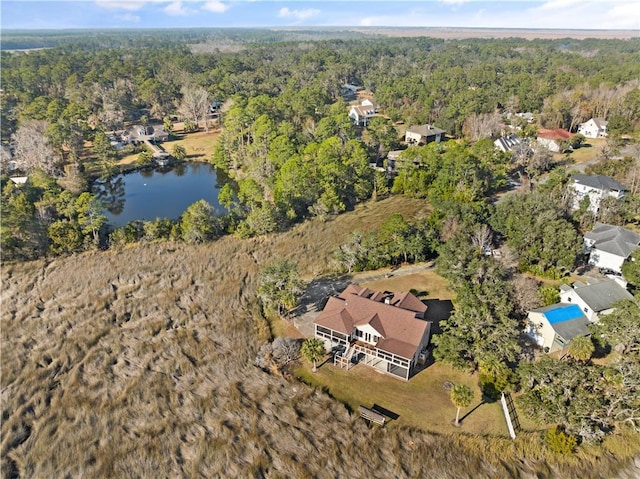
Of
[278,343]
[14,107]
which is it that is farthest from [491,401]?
[14,107]

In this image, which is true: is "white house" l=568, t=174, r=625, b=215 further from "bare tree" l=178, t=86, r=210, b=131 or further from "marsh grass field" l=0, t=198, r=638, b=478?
"bare tree" l=178, t=86, r=210, b=131

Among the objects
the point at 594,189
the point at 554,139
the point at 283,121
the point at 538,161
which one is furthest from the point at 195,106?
the point at 594,189

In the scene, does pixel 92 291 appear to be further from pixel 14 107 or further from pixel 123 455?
pixel 14 107

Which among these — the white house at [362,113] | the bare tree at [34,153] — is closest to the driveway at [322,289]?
the bare tree at [34,153]

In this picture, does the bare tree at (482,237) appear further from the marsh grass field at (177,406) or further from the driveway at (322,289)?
the marsh grass field at (177,406)

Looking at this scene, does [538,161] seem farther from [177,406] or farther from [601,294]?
[177,406]

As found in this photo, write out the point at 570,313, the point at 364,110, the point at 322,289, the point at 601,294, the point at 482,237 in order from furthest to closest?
the point at 364,110 < the point at 482,237 < the point at 322,289 < the point at 601,294 < the point at 570,313
